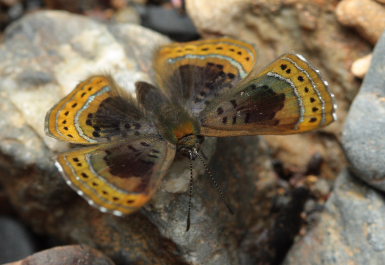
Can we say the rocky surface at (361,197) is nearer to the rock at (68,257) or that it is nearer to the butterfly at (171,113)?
the butterfly at (171,113)

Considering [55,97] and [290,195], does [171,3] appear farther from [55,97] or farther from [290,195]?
[290,195]

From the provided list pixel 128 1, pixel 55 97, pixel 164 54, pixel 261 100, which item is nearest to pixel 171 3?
pixel 128 1

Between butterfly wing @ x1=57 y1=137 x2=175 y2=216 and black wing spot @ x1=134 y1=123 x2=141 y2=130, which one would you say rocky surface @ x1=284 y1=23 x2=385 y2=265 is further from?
black wing spot @ x1=134 y1=123 x2=141 y2=130

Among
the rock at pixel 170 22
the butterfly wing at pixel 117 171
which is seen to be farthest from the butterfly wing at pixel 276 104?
the rock at pixel 170 22

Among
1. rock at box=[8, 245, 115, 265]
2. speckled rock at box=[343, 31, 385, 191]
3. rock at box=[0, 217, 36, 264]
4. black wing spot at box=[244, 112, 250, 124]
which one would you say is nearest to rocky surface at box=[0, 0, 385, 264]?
speckled rock at box=[343, 31, 385, 191]

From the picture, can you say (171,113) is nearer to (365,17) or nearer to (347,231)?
(347,231)
